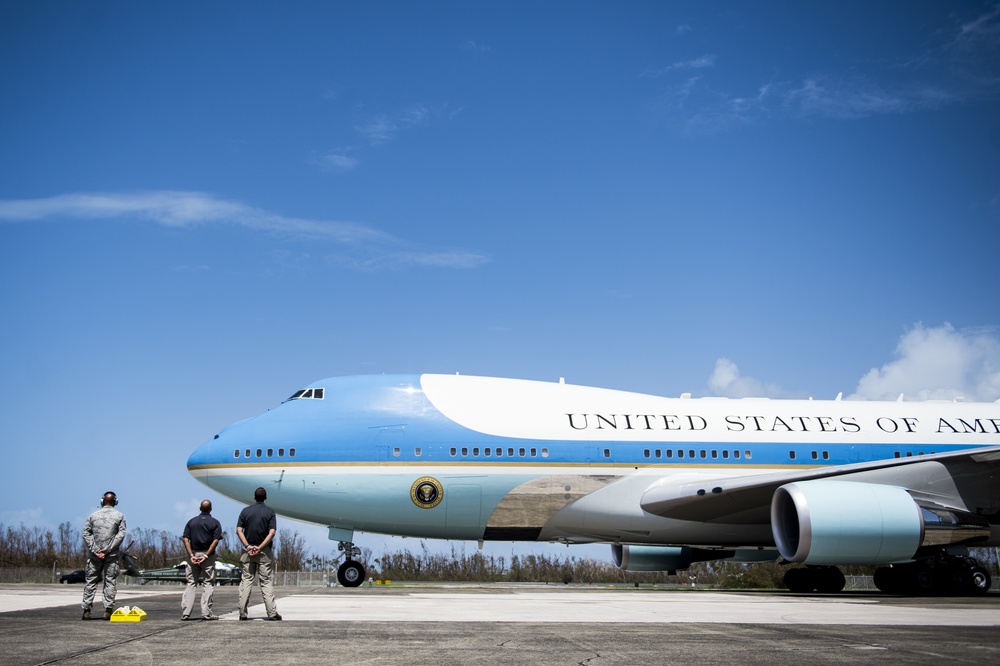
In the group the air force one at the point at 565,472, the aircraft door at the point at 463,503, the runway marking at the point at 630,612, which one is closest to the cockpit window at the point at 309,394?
the air force one at the point at 565,472

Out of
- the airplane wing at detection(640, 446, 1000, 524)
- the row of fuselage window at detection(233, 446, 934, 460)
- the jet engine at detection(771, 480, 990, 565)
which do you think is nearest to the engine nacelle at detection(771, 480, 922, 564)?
the jet engine at detection(771, 480, 990, 565)

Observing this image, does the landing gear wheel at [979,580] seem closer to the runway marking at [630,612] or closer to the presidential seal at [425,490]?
the runway marking at [630,612]

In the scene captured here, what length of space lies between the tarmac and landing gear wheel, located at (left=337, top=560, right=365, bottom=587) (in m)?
6.34

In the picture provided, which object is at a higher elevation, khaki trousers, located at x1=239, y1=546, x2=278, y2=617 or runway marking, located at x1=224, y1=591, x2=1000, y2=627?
khaki trousers, located at x1=239, y1=546, x2=278, y2=617

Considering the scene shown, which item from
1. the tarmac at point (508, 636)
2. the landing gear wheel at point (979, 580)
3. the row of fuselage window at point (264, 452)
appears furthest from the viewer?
the row of fuselage window at point (264, 452)

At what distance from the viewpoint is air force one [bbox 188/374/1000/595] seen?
19.0 metres

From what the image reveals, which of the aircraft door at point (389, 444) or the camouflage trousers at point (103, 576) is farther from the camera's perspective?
the aircraft door at point (389, 444)

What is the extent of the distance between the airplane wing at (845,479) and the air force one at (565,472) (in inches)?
1.6

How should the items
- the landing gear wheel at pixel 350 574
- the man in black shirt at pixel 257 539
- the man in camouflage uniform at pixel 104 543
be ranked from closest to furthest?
1. the man in black shirt at pixel 257 539
2. the man in camouflage uniform at pixel 104 543
3. the landing gear wheel at pixel 350 574

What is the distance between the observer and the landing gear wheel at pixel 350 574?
1938 cm

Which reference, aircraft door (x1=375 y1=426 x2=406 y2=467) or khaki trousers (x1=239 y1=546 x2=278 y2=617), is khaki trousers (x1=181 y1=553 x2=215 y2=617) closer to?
khaki trousers (x1=239 y1=546 x2=278 y2=617)

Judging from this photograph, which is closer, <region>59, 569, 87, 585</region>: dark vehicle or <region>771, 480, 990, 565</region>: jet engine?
<region>771, 480, 990, 565</region>: jet engine

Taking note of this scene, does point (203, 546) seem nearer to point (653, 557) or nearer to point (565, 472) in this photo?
point (565, 472)

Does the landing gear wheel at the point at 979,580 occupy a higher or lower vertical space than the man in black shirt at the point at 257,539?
lower
